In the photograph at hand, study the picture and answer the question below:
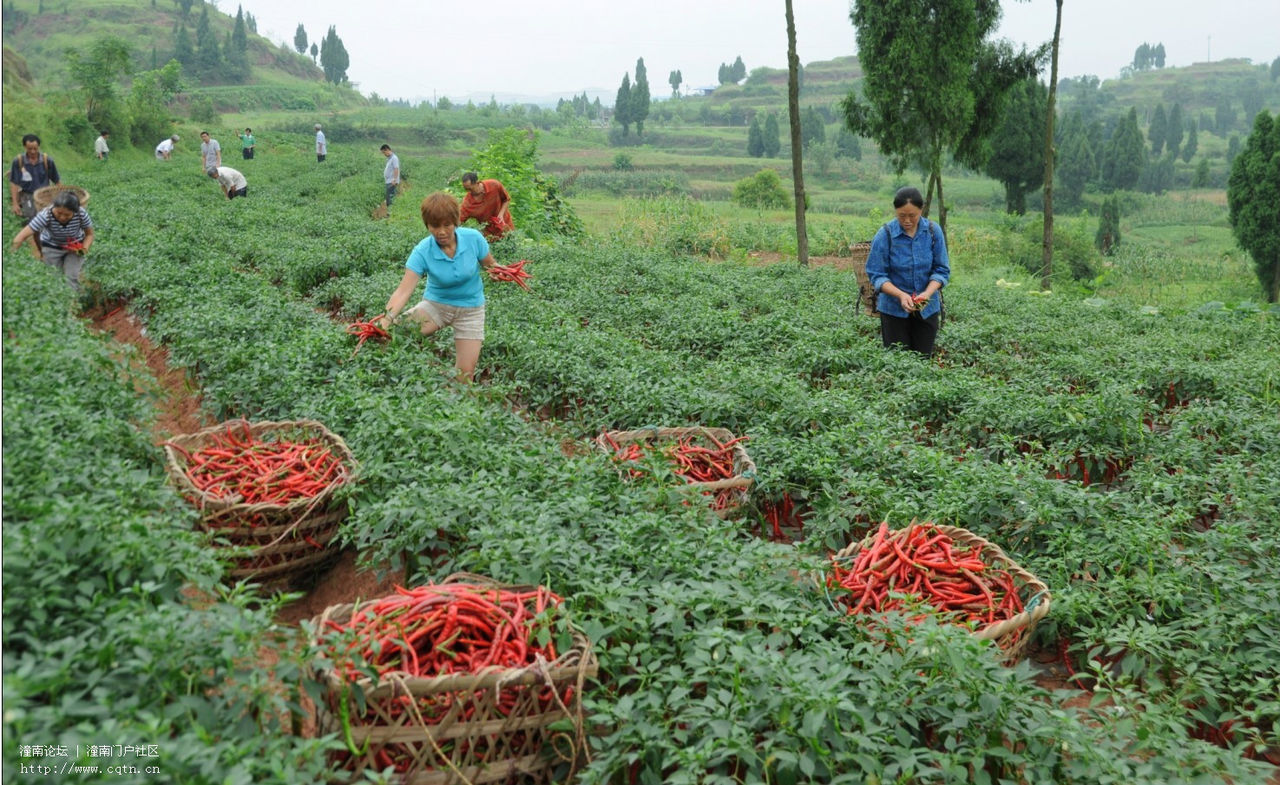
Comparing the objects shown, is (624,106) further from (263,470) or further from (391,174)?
(263,470)

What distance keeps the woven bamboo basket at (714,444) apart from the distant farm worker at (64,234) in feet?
21.2

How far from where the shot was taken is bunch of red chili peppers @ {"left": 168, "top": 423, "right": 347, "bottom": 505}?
4402 millimetres

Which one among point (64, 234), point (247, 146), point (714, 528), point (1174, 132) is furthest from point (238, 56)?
point (714, 528)

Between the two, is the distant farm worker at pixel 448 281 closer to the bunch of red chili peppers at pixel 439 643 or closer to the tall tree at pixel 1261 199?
the bunch of red chili peppers at pixel 439 643

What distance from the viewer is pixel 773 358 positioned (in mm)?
8125

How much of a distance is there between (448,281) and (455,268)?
0.11m

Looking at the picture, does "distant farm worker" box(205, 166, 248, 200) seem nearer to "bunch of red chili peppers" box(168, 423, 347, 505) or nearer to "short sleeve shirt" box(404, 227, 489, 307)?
"short sleeve shirt" box(404, 227, 489, 307)

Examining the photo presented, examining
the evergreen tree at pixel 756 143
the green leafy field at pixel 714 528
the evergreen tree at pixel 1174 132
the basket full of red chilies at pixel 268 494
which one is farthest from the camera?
the evergreen tree at pixel 1174 132

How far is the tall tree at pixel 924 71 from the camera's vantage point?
1628 cm

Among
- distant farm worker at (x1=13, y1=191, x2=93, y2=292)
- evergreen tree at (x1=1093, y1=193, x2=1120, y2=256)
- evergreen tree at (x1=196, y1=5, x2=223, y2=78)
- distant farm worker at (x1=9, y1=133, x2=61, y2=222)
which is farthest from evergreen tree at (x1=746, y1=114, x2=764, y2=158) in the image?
distant farm worker at (x1=13, y1=191, x2=93, y2=292)

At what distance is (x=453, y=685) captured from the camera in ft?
9.15

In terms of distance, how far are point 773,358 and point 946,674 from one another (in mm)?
5179

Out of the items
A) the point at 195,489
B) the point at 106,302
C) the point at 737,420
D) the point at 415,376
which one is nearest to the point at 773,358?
the point at 737,420

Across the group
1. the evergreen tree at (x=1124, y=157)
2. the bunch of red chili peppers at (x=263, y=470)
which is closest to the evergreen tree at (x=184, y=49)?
the evergreen tree at (x=1124, y=157)
